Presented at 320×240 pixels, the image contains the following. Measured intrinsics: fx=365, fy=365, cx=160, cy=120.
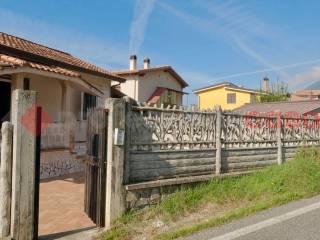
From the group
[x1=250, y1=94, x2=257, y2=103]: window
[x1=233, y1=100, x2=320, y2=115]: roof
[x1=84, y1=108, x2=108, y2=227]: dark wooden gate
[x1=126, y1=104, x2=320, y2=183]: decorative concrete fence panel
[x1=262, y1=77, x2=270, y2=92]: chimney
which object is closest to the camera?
[x1=84, y1=108, x2=108, y2=227]: dark wooden gate

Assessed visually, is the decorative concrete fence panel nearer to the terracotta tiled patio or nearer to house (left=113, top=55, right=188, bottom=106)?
the terracotta tiled patio

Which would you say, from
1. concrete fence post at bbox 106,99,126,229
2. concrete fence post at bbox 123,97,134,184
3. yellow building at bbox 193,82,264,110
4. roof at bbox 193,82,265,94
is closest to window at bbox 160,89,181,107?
yellow building at bbox 193,82,264,110

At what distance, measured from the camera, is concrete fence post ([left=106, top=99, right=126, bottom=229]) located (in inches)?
214

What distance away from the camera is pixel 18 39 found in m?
14.2

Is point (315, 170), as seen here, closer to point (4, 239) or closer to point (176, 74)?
point (4, 239)

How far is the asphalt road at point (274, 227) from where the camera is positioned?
4879 millimetres

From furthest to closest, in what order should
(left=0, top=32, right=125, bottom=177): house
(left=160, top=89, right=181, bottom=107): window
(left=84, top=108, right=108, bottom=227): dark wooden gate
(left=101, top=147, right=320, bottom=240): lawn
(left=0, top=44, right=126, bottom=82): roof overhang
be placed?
Result: 1. (left=160, top=89, right=181, bottom=107): window
2. (left=0, top=44, right=126, bottom=82): roof overhang
3. (left=0, top=32, right=125, bottom=177): house
4. (left=84, top=108, right=108, bottom=227): dark wooden gate
5. (left=101, top=147, right=320, bottom=240): lawn

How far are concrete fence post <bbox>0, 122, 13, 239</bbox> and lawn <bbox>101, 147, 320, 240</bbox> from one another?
1.29 metres

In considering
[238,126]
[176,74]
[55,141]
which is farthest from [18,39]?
[176,74]

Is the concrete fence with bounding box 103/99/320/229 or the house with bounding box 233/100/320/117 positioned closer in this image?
the concrete fence with bounding box 103/99/320/229

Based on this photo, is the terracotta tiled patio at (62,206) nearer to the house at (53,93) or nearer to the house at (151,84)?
the house at (53,93)

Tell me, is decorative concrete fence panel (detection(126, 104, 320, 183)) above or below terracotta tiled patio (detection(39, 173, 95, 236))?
above

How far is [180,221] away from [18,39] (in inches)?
447

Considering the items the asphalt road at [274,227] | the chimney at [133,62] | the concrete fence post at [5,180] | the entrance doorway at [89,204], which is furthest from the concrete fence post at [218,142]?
the chimney at [133,62]
